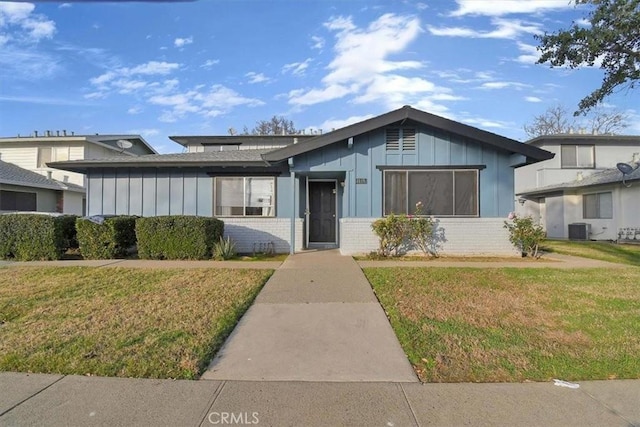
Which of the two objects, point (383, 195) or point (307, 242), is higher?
point (383, 195)

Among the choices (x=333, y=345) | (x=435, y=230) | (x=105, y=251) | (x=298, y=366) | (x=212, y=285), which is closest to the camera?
(x=298, y=366)

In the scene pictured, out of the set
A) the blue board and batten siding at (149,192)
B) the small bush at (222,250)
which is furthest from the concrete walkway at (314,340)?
the blue board and batten siding at (149,192)

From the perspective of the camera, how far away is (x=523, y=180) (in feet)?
80.2

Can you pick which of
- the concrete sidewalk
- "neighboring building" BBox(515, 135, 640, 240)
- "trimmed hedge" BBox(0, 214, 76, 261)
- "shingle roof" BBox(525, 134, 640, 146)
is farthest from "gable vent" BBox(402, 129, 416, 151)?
"shingle roof" BBox(525, 134, 640, 146)

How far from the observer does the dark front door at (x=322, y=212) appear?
1236 centimetres

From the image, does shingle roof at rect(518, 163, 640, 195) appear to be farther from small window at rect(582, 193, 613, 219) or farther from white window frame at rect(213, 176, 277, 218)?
white window frame at rect(213, 176, 277, 218)

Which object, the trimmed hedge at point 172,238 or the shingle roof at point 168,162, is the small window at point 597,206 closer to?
the shingle roof at point 168,162

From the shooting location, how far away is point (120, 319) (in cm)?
472

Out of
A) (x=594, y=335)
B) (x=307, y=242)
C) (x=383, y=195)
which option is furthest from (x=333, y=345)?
(x=307, y=242)

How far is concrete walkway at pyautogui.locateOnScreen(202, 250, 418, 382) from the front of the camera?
11.4 ft

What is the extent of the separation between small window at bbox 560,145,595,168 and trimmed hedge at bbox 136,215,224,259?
2209 cm

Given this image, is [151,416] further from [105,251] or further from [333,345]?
[105,251]

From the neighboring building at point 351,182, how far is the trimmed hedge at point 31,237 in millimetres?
2562

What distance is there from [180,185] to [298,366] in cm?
975
